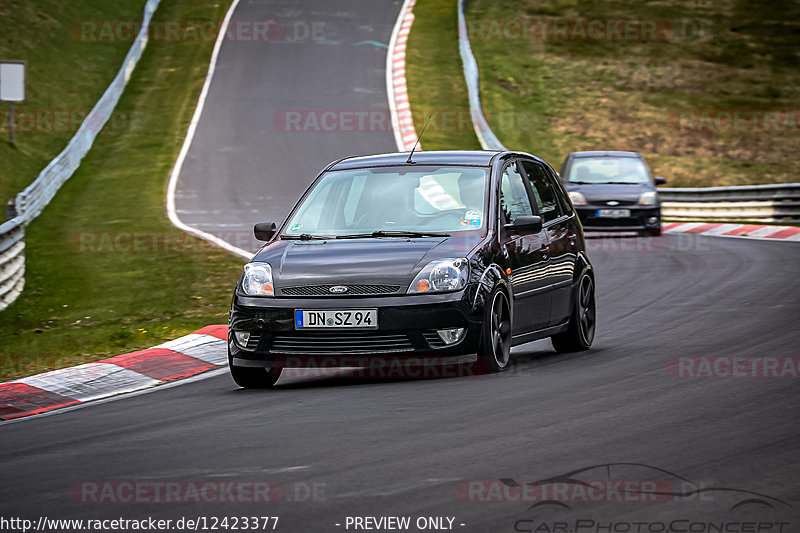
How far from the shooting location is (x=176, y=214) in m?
23.5

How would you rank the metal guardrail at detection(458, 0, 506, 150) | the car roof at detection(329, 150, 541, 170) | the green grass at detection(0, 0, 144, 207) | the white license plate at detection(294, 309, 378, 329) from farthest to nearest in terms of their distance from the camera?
the metal guardrail at detection(458, 0, 506, 150)
the green grass at detection(0, 0, 144, 207)
the car roof at detection(329, 150, 541, 170)
the white license plate at detection(294, 309, 378, 329)

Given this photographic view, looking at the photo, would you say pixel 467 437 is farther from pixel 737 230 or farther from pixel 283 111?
pixel 283 111

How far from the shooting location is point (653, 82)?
137ft

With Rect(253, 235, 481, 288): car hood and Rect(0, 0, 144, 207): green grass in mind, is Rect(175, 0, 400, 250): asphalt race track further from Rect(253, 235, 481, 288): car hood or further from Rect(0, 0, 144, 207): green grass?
Rect(253, 235, 481, 288): car hood

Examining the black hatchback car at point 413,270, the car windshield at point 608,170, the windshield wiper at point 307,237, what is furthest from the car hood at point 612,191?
the windshield wiper at point 307,237

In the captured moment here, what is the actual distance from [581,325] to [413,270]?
8.16 feet

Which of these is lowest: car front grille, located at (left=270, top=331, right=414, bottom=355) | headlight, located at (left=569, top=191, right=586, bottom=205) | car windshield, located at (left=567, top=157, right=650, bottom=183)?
headlight, located at (left=569, top=191, right=586, bottom=205)

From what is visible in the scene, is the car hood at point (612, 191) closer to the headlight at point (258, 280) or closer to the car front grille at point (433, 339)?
the headlight at point (258, 280)

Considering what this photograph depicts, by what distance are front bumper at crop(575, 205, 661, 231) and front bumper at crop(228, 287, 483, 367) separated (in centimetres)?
1440

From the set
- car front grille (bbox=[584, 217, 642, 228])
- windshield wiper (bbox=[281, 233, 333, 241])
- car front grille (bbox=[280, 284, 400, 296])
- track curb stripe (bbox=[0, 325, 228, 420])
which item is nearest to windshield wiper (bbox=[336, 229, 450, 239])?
windshield wiper (bbox=[281, 233, 333, 241])

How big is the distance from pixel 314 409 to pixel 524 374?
185 cm

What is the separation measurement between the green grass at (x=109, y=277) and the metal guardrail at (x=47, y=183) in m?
0.20

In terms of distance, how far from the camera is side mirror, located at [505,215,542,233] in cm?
949

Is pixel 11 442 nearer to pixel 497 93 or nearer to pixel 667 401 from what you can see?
pixel 667 401
